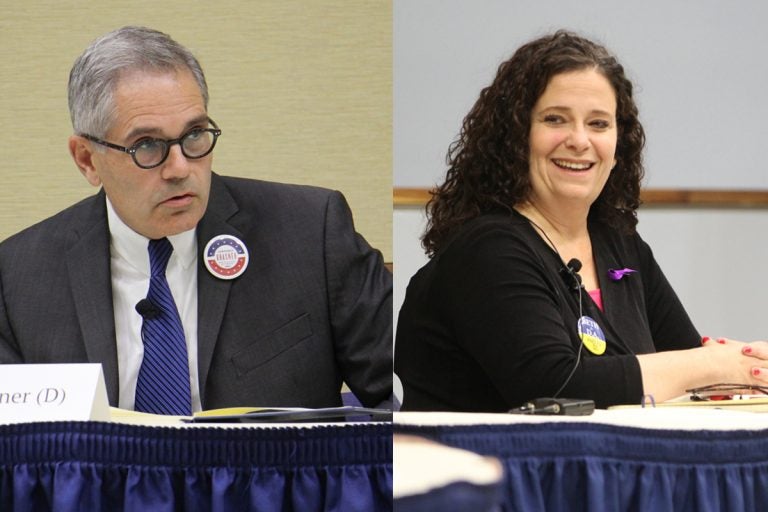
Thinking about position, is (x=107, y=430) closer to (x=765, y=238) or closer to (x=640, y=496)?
(x=640, y=496)

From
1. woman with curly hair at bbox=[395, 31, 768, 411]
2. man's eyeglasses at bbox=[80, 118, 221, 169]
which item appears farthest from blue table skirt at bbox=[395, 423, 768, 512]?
man's eyeglasses at bbox=[80, 118, 221, 169]

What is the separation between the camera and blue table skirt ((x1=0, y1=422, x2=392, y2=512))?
3.39 ft

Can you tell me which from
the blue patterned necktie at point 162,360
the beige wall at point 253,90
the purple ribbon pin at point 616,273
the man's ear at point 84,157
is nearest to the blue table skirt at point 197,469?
the purple ribbon pin at point 616,273

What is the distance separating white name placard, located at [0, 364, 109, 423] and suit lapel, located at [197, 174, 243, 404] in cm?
83

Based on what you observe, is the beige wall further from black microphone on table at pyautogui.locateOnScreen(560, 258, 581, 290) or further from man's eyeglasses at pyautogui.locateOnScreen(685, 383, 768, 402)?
man's eyeglasses at pyautogui.locateOnScreen(685, 383, 768, 402)

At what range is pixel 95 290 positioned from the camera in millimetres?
2186

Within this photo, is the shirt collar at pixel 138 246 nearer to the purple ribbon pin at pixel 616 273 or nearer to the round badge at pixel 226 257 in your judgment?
the round badge at pixel 226 257

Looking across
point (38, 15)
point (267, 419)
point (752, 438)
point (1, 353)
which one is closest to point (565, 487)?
point (752, 438)

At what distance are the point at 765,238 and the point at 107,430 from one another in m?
1.16

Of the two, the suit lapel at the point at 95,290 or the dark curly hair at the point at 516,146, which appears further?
the suit lapel at the point at 95,290

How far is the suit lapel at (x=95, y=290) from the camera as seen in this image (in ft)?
6.86

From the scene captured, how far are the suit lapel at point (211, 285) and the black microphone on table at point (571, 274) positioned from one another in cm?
92

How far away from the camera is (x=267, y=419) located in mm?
1265

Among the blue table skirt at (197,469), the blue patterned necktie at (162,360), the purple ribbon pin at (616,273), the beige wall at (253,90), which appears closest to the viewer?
the blue table skirt at (197,469)
